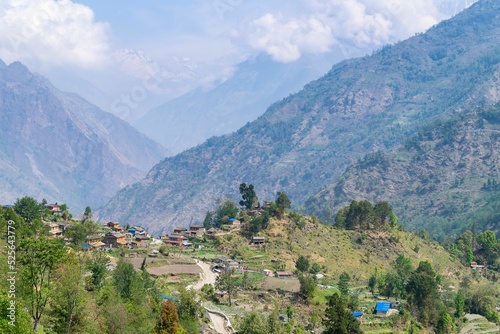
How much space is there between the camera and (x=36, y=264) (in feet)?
98.2

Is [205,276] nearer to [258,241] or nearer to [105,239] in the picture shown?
[258,241]

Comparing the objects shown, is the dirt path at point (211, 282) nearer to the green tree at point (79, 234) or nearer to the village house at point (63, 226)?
the green tree at point (79, 234)

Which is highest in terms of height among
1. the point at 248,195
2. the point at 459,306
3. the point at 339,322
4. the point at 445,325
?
the point at 248,195

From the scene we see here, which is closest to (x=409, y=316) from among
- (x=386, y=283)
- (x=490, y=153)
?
(x=386, y=283)

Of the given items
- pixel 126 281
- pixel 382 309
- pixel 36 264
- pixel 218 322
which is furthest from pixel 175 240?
pixel 36 264

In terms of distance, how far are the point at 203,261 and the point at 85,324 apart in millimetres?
45139

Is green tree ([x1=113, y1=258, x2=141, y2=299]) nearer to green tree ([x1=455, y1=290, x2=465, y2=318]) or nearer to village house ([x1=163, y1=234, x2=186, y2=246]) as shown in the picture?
village house ([x1=163, y1=234, x2=186, y2=246])

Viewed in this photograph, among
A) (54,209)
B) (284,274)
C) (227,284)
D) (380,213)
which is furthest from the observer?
(380,213)

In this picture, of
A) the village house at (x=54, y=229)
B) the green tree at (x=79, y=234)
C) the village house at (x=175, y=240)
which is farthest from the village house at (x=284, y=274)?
the village house at (x=54, y=229)

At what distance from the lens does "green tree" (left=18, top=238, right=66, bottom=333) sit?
2955 centimetres

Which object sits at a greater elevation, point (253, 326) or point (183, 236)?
point (183, 236)

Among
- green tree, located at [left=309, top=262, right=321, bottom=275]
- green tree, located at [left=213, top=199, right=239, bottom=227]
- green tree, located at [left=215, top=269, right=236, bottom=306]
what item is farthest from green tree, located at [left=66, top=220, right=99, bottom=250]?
green tree, located at [left=309, top=262, right=321, bottom=275]

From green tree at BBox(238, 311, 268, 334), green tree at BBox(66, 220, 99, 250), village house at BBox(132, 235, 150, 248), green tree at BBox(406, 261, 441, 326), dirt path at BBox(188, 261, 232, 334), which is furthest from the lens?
village house at BBox(132, 235, 150, 248)

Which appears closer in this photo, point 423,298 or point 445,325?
point 445,325
